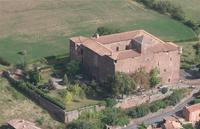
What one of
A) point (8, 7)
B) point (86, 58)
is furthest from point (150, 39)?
point (8, 7)

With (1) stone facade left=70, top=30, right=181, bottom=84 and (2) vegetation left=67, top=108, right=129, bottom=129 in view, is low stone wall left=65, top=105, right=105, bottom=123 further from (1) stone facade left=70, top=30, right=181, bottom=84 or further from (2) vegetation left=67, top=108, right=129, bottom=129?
(1) stone facade left=70, top=30, right=181, bottom=84

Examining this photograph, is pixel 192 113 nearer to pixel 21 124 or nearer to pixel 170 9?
pixel 21 124

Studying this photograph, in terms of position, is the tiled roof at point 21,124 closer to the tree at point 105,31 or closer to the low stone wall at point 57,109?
the low stone wall at point 57,109

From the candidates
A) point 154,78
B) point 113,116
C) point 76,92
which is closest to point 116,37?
point 154,78

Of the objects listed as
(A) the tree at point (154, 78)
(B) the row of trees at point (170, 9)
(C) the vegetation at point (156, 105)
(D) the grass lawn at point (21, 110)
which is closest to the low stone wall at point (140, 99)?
(C) the vegetation at point (156, 105)

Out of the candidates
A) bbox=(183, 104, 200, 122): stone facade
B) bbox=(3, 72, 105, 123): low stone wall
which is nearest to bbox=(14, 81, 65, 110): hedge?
bbox=(3, 72, 105, 123): low stone wall

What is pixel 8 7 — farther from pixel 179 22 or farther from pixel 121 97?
pixel 121 97
